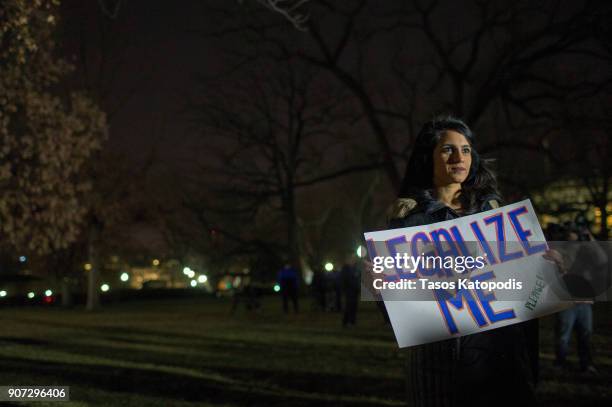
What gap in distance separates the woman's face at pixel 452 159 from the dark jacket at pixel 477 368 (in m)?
0.15

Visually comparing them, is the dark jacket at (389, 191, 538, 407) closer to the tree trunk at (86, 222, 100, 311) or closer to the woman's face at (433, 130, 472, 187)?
the woman's face at (433, 130, 472, 187)

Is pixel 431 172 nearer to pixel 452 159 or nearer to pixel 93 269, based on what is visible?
pixel 452 159

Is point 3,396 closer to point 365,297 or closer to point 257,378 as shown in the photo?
point 257,378

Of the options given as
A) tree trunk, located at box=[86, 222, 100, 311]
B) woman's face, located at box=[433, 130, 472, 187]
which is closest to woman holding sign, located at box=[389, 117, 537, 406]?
woman's face, located at box=[433, 130, 472, 187]

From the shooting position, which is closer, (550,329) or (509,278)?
(509,278)

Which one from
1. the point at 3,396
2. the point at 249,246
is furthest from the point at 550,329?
the point at 249,246

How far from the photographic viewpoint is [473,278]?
2672 millimetres

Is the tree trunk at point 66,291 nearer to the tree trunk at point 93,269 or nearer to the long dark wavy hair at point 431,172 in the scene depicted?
the tree trunk at point 93,269

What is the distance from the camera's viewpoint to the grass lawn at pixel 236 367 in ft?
25.8

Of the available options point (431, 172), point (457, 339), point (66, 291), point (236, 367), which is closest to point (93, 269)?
point (66, 291)


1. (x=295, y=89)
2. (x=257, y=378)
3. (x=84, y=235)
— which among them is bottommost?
(x=257, y=378)

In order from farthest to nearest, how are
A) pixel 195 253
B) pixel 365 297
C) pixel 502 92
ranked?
pixel 195 253 → pixel 502 92 → pixel 365 297

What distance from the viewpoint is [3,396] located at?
24.7 feet

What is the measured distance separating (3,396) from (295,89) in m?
34.1
